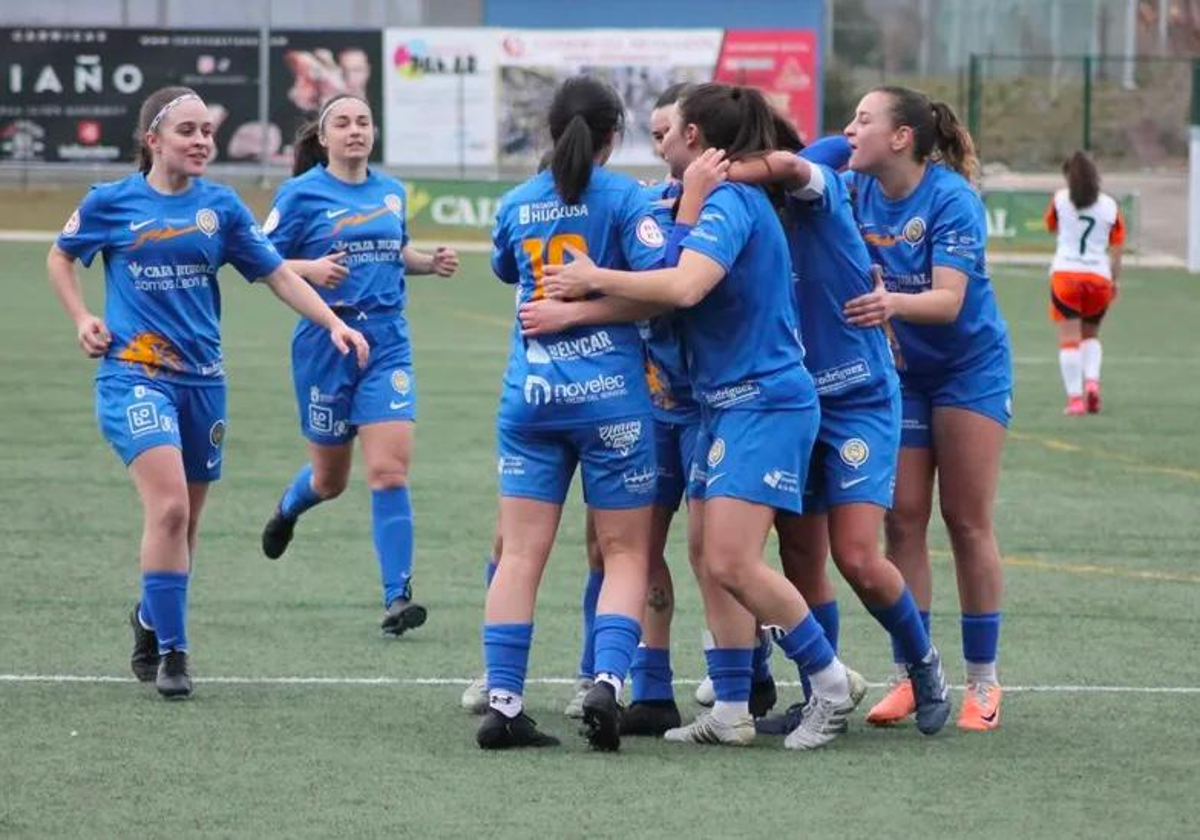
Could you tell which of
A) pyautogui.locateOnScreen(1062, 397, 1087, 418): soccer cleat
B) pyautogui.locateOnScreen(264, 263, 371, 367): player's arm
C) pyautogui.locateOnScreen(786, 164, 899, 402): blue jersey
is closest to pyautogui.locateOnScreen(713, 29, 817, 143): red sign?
pyautogui.locateOnScreen(1062, 397, 1087, 418): soccer cleat

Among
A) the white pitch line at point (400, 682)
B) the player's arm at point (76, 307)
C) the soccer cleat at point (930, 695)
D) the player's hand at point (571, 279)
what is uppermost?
the player's hand at point (571, 279)

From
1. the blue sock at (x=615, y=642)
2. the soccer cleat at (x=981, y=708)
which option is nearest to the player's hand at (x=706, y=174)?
the blue sock at (x=615, y=642)

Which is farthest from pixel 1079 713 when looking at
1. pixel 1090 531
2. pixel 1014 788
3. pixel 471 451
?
pixel 471 451

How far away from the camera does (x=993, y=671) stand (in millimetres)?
7988

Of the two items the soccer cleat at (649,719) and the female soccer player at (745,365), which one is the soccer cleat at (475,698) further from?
the female soccer player at (745,365)

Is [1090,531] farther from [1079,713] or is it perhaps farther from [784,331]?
[784,331]

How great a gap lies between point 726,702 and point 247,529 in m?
5.13

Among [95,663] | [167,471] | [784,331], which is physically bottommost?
[95,663]

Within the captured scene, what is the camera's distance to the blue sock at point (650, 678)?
785 centimetres

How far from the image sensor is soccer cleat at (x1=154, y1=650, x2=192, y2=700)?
8117 mm

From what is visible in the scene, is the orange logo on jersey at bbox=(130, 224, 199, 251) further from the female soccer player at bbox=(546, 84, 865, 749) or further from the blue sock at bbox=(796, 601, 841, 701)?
the blue sock at bbox=(796, 601, 841, 701)

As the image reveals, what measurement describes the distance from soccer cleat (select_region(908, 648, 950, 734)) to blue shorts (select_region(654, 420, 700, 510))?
89 centimetres

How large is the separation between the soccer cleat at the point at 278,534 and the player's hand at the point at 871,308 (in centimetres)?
392

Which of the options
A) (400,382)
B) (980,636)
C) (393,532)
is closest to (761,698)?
(980,636)
